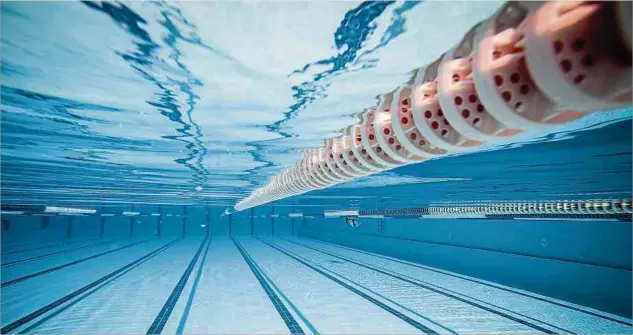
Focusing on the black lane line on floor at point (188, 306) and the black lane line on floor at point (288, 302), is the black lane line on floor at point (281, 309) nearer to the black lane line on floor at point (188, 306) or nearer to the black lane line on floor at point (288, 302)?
the black lane line on floor at point (288, 302)

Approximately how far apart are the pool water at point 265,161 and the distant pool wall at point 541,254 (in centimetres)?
5

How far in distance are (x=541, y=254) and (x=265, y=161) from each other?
885 cm

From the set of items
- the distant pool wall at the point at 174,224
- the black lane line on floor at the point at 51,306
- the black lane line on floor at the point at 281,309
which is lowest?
the black lane line on floor at the point at 281,309

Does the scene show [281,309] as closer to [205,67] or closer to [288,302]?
[288,302]

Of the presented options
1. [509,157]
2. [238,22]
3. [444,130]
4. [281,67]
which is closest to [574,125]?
[509,157]

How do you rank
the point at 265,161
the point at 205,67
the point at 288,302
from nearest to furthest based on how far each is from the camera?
the point at 205,67 → the point at 265,161 → the point at 288,302

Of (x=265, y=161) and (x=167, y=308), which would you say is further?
(x=167, y=308)

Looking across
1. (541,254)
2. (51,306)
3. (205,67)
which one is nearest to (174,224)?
(51,306)

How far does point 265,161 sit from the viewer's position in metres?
6.64

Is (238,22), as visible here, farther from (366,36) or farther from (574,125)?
(574,125)

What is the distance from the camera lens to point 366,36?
2.30 meters

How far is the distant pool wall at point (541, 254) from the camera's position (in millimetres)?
7913

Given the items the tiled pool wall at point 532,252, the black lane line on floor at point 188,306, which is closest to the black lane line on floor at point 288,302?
the black lane line on floor at point 188,306

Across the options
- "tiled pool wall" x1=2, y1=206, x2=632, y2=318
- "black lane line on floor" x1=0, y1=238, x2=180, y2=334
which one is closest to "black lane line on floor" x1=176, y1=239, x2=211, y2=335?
"black lane line on floor" x1=0, y1=238, x2=180, y2=334
